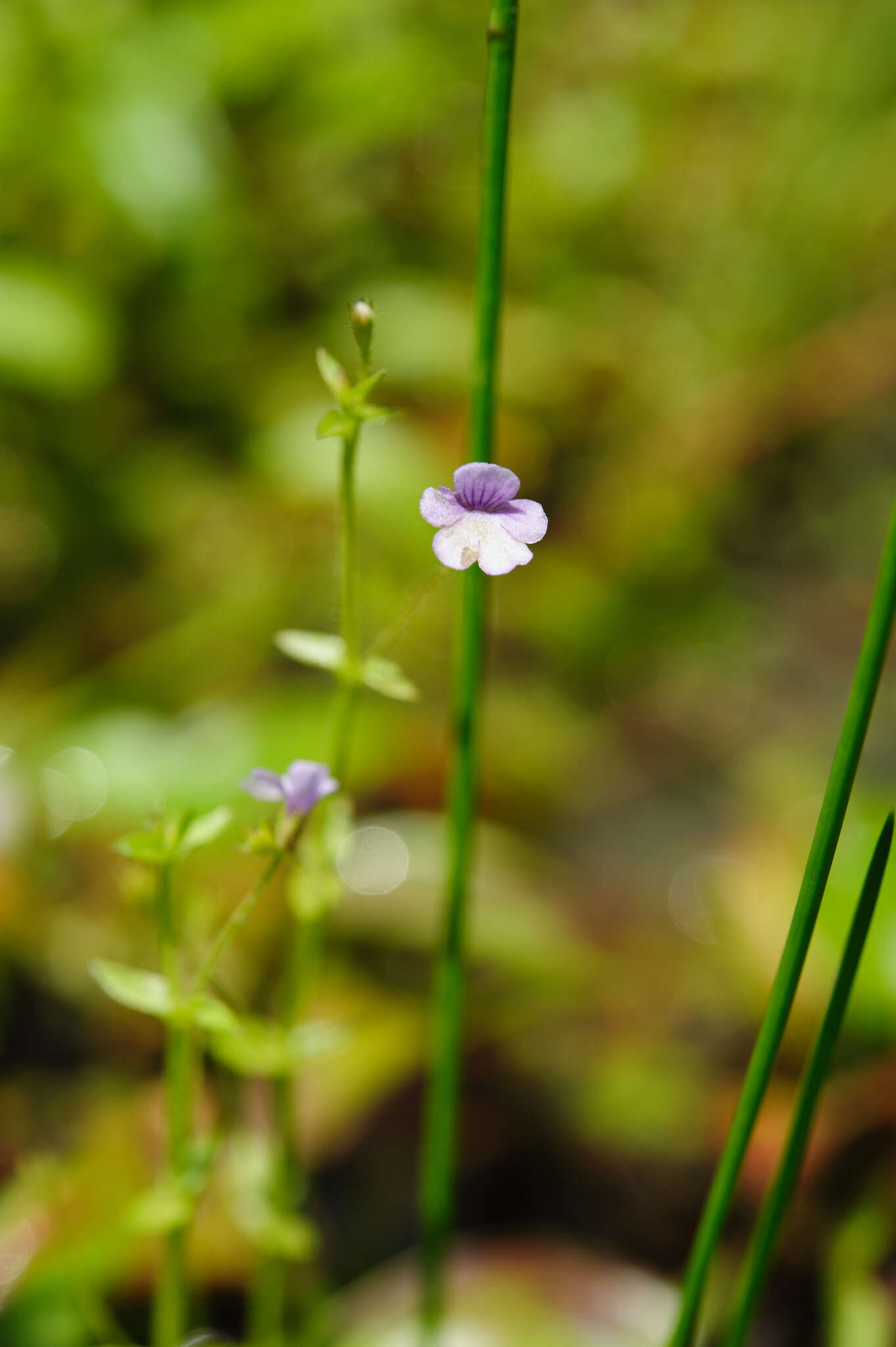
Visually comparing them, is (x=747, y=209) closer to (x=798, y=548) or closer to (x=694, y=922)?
(x=798, y=548)

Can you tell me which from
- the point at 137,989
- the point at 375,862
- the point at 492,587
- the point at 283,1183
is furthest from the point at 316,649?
the point at 492,587

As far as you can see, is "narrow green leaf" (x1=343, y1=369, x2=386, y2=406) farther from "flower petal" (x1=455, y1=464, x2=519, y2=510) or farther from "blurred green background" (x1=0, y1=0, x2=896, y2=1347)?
"blurred green background" (x1=0, y1=0, x2=896, y2=1347)

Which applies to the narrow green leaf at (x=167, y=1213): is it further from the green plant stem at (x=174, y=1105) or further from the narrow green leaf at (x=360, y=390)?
the narrow green leaf at (x=360, y=390)

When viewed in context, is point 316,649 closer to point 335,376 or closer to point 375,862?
point 335,376

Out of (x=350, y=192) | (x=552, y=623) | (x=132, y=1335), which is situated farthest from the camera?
(x=350, y=192)

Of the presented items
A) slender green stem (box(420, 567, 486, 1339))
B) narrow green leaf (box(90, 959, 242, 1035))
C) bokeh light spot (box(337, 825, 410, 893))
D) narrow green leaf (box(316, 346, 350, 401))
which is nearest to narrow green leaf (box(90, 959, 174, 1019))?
narrow green leaf (box(90, 959, 242, 1035))

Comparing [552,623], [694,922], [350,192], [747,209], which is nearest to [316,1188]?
[694,922]
